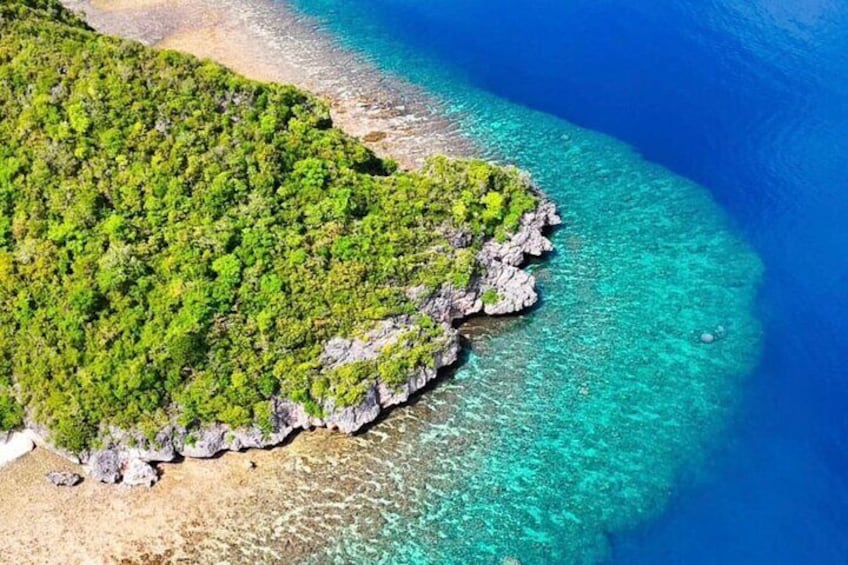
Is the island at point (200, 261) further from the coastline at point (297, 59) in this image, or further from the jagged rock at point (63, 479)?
the coastline at point (297, 59)

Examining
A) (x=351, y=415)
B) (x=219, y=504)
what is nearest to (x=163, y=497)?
(x=219, y=504)

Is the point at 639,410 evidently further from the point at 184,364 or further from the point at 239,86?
the point at 239,86

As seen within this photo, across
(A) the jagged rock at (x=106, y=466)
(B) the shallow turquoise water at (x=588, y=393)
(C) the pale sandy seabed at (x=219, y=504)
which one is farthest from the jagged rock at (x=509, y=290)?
(A) the jagged rock at (x=106, y=466)

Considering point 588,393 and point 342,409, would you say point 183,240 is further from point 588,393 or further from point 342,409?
point 588,393

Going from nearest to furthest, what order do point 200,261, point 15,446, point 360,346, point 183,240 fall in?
point 15,446, point 360,346, point 200,261, point 183,240

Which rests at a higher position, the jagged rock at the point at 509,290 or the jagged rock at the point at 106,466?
the jagged rock at the point at 509,290

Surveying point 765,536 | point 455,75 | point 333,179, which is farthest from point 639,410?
point 455,75
